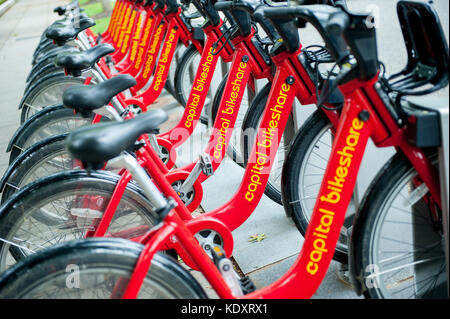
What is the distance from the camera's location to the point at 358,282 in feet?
6.81

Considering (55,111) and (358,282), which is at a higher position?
(55,111)

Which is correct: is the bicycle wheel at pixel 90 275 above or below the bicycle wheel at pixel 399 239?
above

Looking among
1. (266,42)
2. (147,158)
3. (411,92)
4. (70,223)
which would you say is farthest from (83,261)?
(266,42)

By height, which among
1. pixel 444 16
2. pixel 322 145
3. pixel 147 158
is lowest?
pixel 322 145

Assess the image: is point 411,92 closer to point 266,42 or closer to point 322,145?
point 322,145

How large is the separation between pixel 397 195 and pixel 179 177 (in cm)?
154

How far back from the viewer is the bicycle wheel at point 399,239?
1.98m

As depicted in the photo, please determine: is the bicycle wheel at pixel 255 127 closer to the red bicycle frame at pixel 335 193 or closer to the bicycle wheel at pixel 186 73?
the red bicycle frame at pixel 335 193

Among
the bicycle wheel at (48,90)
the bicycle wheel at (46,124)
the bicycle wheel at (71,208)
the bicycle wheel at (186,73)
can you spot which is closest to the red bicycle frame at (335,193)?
the bicycle wheel at (71,208)

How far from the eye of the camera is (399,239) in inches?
88.2

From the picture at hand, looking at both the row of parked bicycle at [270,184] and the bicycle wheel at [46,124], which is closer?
the row of parked bicycle at [270,184]

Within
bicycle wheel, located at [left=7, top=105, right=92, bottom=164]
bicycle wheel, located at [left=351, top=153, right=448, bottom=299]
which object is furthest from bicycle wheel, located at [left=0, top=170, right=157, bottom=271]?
bicycle wheel, located at [left=7, top=105, right=92, bottom=164]

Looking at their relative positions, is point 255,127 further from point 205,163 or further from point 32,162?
point 32,162
